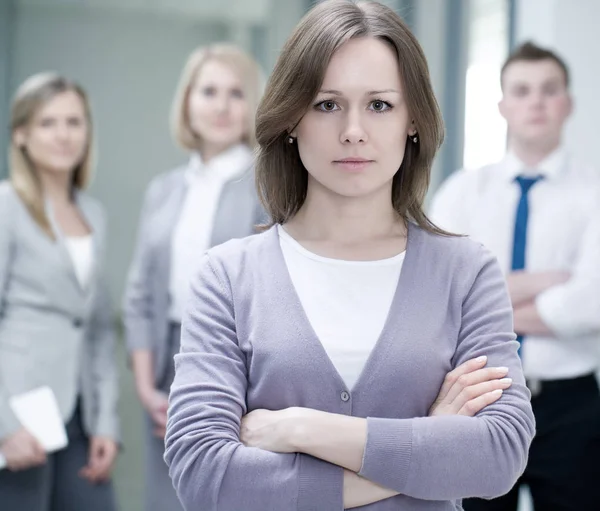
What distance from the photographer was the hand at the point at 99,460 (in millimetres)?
2504

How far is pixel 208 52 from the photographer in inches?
106

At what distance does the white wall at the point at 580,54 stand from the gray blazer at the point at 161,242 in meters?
1.03

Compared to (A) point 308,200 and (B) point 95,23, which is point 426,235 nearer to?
(A) point 308,200

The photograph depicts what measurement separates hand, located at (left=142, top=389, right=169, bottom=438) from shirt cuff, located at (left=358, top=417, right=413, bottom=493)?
4.82 ft

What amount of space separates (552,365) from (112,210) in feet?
20.5

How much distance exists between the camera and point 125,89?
313 inches

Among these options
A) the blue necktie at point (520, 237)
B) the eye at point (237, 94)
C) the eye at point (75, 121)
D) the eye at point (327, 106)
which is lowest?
the blue necktie at point (520, 237)

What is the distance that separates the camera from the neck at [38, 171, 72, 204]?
8.77ft

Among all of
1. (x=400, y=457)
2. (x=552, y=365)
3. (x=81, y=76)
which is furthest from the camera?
(x=81, y=76)

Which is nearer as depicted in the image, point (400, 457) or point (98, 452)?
point (400, 457)

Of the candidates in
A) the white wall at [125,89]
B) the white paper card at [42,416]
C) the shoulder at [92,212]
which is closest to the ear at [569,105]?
the shoulder at [92,212]

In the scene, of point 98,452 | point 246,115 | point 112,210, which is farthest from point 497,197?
point 112,210

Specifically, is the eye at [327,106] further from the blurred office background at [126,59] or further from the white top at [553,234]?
the blurred office background at [126,59]

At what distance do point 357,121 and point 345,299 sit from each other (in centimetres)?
26
